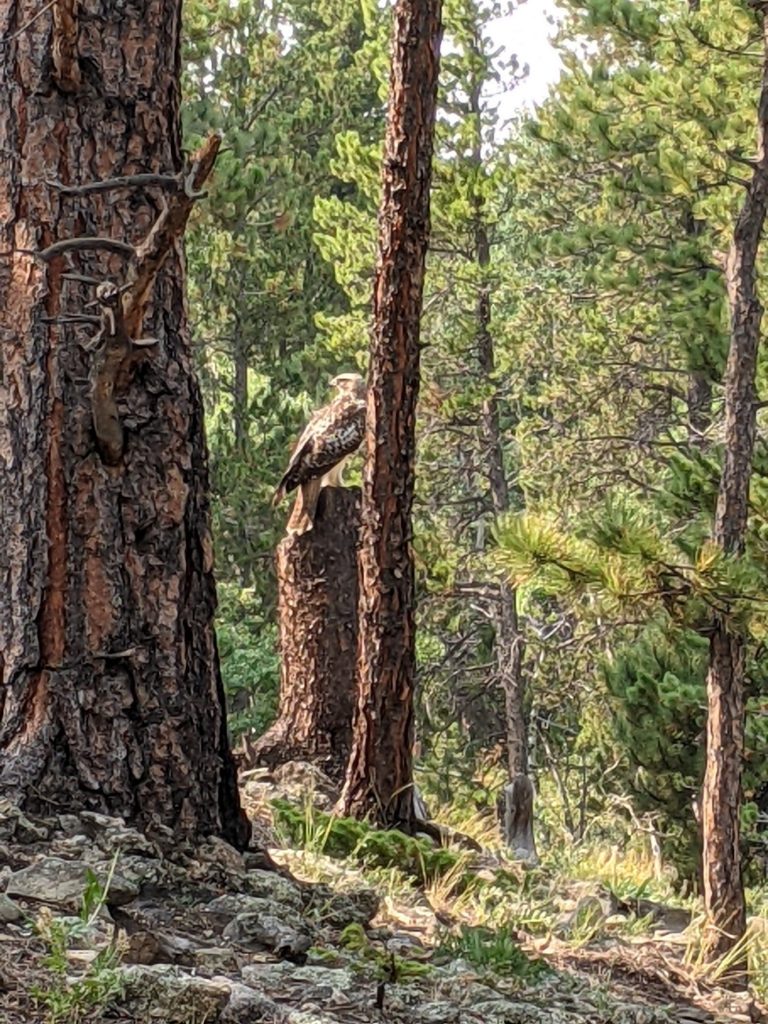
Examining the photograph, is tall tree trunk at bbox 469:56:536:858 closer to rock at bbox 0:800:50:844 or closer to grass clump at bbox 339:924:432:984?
grass clump at bbox 339:924:432:984

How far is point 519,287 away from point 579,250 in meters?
1.46

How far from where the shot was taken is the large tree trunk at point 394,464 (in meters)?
6.06

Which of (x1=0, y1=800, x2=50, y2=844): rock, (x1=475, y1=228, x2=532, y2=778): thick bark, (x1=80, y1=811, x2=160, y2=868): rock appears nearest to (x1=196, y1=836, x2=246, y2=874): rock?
(x1=80, y1=811, x2=160, y2=868): rock

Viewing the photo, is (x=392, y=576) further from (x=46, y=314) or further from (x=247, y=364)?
(x=247, y=364)

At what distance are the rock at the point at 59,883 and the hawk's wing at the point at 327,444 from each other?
4.31 m

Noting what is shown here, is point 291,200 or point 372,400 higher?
point 291,200

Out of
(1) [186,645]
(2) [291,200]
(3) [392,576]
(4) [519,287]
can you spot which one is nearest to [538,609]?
(4) [519,287]

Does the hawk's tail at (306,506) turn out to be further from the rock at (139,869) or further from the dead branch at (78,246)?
the dead branch at (78,246)

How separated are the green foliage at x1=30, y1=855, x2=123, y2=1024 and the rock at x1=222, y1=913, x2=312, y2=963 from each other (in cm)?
38

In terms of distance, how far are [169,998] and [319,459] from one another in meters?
5.06

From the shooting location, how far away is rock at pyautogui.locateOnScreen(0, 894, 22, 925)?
281 cm

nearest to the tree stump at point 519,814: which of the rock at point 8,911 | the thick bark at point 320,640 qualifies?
the thick bark at point 320,640

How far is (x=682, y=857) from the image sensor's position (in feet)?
41.6

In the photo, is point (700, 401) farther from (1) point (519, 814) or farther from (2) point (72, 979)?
(2) point (72, 979)
